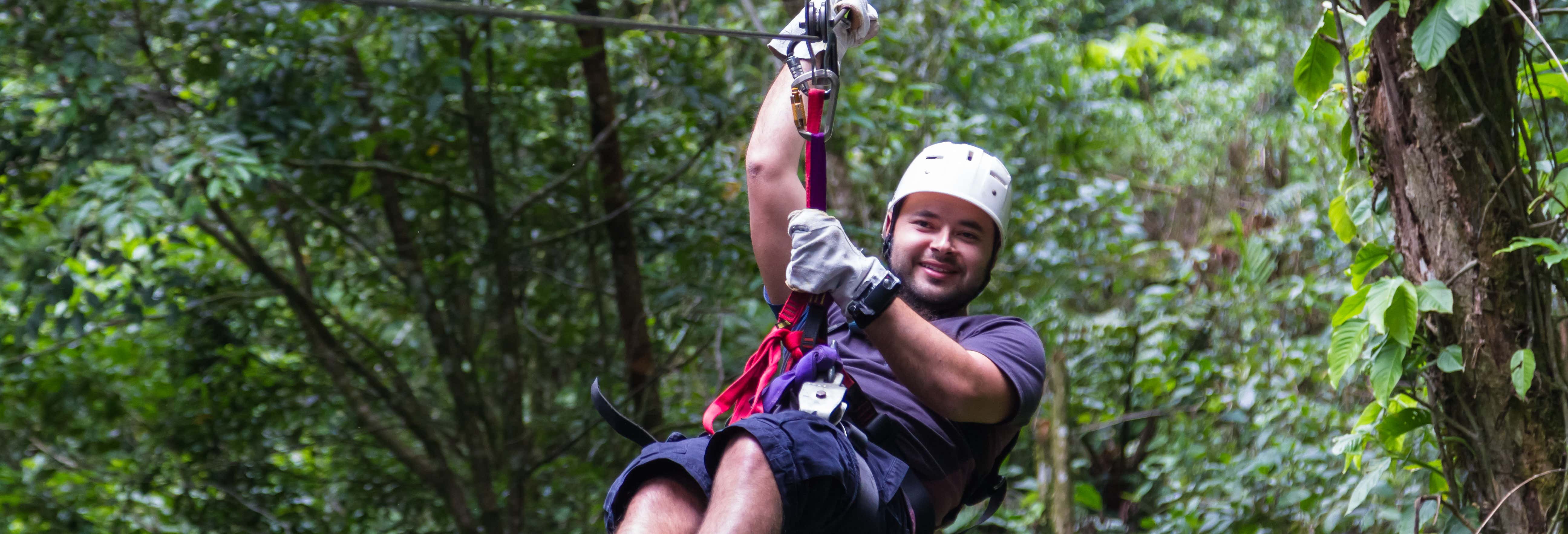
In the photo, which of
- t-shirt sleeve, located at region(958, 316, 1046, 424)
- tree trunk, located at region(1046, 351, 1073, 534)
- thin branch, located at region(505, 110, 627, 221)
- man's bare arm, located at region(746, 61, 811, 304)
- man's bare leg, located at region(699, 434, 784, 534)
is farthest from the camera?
tree trunk, located at region(1046, 351, 1073, 534)

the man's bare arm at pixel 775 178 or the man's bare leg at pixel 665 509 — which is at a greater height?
the man's bare arm at pixel 775 178

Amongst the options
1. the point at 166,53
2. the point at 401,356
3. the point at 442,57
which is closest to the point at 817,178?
the point at 442,57

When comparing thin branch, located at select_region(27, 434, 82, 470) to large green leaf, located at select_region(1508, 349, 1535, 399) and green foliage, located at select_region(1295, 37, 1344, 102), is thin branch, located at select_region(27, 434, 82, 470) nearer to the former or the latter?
green foliage, located at select_region(1295, 37, 1344, 102)

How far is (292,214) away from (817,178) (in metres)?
3.19

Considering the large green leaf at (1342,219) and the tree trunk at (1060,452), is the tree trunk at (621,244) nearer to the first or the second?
the tree trunk at (1060,452)

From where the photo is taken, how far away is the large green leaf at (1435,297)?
179 centimetres

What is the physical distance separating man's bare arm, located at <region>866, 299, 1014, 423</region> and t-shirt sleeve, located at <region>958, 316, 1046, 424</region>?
3 centimetres

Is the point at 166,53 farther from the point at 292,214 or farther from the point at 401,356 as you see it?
the point at 401,356

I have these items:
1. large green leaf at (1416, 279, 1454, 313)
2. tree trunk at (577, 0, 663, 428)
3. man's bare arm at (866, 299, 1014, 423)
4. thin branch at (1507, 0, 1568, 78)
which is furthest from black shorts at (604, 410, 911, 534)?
tree trunk at (577, 0, 663, 428)

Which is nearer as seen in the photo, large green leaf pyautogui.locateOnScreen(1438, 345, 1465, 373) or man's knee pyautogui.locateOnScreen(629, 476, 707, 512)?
man's knee pyautogui.locateOnScreen(629, 476, 707, 512)

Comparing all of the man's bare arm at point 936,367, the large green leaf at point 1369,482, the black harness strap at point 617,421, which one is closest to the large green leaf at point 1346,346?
the large green leaf at point 1369,482

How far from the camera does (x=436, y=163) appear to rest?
442cm

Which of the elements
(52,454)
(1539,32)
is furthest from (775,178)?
(52,454)

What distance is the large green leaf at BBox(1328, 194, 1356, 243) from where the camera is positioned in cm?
220
